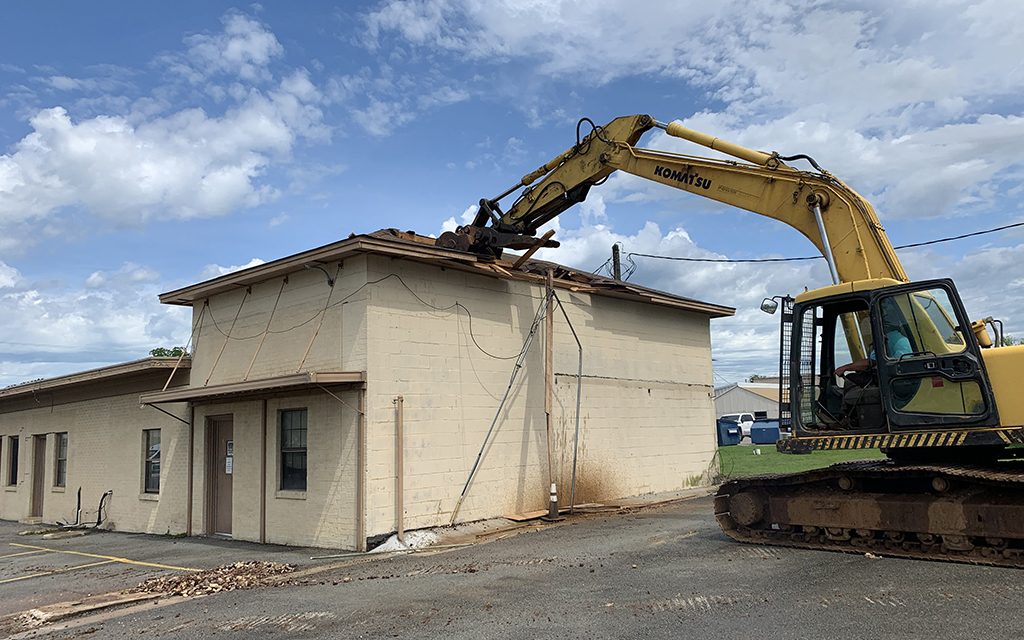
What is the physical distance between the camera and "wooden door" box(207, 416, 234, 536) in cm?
1474

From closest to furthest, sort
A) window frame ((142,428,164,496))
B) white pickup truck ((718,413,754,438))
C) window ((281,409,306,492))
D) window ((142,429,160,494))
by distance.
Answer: window ((281,409,306,492)) < window frame ((142,428,164,496)) < window ((142,429,160,494)) < white pickup truck ((718,413,754,438))

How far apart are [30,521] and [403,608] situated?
1851 cm

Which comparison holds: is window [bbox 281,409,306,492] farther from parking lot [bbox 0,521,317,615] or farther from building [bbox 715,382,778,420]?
building [bbox 715,382,778,420]

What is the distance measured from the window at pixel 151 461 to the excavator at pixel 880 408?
40.4 ft

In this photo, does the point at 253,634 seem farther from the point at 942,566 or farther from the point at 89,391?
the point at 89,391

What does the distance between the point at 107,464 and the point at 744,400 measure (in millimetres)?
56360

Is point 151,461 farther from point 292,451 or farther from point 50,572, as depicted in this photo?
point 292,451

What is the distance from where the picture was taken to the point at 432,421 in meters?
13.0

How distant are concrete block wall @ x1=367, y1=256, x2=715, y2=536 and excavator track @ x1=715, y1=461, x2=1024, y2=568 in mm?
4785

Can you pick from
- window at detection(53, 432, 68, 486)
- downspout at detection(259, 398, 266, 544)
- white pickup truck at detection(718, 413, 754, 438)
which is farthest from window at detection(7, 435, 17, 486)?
white pickup truck at detection(718, 413, 754, 438)

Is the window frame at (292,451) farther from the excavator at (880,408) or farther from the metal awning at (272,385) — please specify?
the excavator at (880,408)

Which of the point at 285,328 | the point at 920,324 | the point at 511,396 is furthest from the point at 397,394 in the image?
the point at 920,324

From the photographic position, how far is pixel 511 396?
14.6 m

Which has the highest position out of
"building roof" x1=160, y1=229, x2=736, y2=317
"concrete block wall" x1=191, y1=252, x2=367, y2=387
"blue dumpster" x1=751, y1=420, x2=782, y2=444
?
"building roof" x1=160, y1=229, x2=736, y2=317
